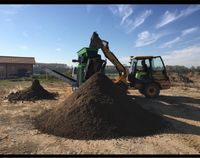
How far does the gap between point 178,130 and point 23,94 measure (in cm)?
1015

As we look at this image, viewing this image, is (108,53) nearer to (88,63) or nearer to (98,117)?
(88,63)

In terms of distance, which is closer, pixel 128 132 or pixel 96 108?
pixel 128 132

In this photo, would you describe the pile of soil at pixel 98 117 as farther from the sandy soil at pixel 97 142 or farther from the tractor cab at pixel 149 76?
the tractor cab at pixel 149 76

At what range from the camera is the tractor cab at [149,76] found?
50.1 ft

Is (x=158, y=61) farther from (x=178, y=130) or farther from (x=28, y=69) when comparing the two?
(x=28, y=69)

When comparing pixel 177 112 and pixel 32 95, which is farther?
pixel 32 95

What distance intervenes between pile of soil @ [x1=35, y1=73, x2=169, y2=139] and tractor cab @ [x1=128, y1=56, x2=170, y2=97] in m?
5.82

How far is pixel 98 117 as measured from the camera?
8.03m

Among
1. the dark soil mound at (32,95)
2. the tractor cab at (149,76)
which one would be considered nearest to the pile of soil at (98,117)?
the tractor cab at (149,76)

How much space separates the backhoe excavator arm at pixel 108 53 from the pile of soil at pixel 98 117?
14.8ft

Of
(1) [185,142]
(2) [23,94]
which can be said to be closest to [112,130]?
(1) [185,142]

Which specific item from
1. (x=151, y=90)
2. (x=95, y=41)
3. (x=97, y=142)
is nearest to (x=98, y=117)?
(x=97, y=142)

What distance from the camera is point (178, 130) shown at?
834 centimetres

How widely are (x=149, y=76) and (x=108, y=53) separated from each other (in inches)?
112
